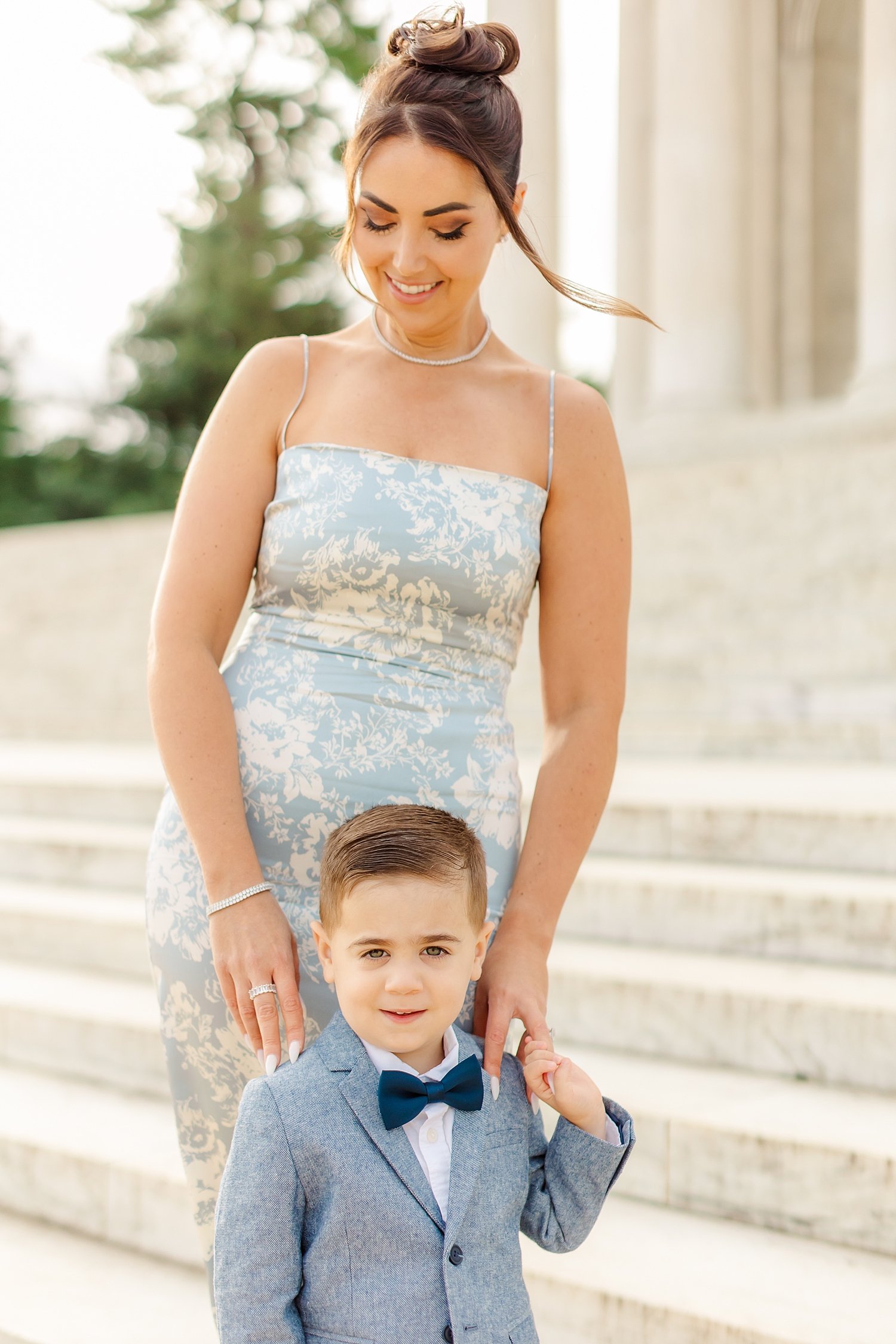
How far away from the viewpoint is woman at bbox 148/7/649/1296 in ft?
5.56

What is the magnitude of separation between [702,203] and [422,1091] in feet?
31.4

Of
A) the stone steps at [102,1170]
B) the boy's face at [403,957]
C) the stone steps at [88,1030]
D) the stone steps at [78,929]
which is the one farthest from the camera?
the stone steps at [78,929]

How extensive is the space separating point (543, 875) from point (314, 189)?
75.4 feet

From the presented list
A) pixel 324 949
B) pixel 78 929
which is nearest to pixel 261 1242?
pixel 324 949

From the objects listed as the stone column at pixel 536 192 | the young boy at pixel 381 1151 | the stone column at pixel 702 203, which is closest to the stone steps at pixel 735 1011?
the young boy at pixel 381 1151

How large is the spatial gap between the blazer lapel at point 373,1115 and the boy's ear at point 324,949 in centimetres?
9

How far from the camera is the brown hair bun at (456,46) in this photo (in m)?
1.68

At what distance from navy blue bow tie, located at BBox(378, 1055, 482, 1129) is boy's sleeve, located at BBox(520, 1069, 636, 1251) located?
0.15m

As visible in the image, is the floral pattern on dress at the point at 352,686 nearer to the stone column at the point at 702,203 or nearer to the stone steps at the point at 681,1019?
the stone steps at the point at 681,1019

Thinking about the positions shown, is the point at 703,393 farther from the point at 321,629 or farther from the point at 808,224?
the point at 321,629

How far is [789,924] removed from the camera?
358 centimetres

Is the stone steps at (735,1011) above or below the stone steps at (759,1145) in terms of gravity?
above

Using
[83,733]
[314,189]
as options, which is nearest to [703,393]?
[83,733]

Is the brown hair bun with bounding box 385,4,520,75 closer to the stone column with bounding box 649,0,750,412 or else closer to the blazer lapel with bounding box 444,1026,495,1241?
the blazer lapel with bounding box 444,1026,495,1241
